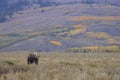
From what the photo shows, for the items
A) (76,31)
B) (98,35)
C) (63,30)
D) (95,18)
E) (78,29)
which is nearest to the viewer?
(98,35)

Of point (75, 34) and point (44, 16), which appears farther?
point (44, 16)

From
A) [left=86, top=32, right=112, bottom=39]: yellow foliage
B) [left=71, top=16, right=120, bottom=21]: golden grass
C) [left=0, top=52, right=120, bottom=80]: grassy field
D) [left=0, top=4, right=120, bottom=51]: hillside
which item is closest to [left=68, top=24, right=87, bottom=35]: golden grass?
[left=0, top=4, right=120, bottom=51]: hillside

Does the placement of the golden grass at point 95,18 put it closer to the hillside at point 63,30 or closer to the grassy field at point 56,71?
the hillside at point 63,30

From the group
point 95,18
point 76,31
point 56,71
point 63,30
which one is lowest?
point 63,30

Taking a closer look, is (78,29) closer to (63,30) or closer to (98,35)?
(63,30)

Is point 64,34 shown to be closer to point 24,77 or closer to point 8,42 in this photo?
point 8,42

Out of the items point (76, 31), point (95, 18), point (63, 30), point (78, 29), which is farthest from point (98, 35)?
point (95, 18)

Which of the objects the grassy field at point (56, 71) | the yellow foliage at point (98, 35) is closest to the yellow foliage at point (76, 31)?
the yellow foliage at point (98, 35)

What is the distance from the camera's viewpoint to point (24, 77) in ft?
45.9

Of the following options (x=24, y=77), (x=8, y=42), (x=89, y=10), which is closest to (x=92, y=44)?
(x=8, y=42)

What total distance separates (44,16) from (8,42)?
195 ft

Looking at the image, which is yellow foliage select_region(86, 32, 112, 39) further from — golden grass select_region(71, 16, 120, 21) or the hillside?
golden grass select_region(71, 16, 120, 21)

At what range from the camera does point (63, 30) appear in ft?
518

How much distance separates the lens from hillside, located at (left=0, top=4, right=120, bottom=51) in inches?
4917
